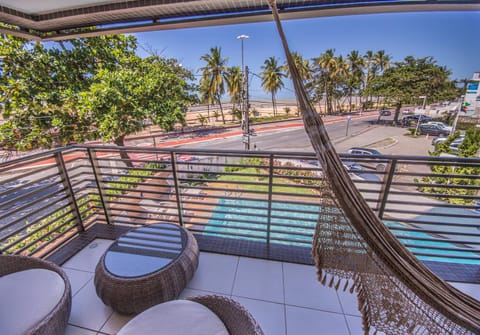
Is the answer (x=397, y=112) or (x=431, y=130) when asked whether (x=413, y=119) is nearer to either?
(x=397, y=112)

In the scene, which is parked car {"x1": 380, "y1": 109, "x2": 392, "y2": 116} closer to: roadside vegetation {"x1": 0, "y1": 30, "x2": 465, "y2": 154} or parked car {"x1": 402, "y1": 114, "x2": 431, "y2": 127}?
parked car {"x1": 402, "y1": 114, "x2": 431, "y2": 127}

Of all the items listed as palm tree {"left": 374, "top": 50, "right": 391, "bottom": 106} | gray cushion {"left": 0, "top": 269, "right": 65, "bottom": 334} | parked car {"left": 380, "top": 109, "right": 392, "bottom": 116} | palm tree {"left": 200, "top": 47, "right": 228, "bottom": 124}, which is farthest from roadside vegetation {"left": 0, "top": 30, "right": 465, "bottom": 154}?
palm tree {"left": 374, "top": 50, "right": 391, "bottom": 106}

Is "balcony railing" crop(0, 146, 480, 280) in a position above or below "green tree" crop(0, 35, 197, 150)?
below

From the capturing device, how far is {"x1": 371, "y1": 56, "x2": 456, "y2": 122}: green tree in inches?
524

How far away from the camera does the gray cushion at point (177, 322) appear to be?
0.94 m

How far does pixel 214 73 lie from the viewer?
16266mm

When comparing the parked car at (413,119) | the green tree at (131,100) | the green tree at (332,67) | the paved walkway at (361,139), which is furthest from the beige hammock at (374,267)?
the green tree at (332,67)

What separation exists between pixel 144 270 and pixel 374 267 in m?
1.29

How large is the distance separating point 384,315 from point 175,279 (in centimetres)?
116

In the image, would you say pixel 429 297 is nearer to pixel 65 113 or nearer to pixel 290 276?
pixel 290 276

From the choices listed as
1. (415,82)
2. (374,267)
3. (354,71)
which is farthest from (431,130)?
(374,267)

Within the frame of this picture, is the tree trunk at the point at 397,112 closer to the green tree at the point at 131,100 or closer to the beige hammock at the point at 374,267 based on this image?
the green tree at the point at 131,100

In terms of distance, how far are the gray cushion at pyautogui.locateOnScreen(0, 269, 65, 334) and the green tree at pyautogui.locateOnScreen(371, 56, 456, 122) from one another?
18.9 metres

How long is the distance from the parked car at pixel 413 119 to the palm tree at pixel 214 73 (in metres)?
14.4
